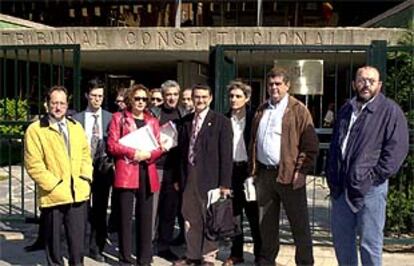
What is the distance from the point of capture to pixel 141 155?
5.79 meters

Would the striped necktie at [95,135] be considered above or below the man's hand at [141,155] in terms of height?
above

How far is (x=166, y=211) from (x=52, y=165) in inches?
56.6

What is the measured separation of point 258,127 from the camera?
18.6ft

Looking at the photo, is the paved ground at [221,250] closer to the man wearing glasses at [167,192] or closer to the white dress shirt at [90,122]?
the man wearing glasses at [167,192]

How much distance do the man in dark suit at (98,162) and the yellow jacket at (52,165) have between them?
551 millimetres

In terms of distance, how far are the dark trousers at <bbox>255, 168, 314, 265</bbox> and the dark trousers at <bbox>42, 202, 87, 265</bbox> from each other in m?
1.61

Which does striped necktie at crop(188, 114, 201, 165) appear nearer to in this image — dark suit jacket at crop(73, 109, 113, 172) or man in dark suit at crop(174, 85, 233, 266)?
man in dark suit at crop(174, 85, 233, 266)

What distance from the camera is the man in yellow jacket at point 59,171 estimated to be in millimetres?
5547

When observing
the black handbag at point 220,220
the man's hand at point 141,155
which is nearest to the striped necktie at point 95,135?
the man's hand at point 141,155

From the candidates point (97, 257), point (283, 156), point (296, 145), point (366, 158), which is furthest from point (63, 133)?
point (366, 158)

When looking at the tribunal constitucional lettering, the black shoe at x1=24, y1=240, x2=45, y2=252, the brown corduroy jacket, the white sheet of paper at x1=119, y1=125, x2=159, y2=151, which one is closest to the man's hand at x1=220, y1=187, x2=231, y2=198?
the brown corduroy jacket

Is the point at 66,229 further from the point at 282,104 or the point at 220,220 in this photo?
the point at 282,104

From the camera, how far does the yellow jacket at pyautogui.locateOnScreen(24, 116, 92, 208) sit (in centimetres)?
552

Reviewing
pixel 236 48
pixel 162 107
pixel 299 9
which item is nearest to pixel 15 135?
pixel 162 107
